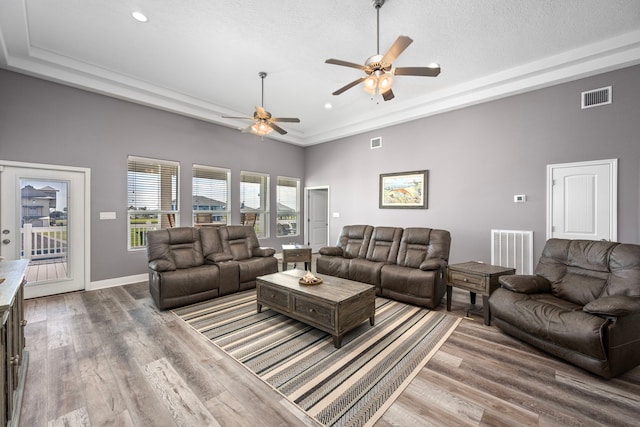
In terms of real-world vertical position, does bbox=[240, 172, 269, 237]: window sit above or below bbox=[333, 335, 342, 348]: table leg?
above

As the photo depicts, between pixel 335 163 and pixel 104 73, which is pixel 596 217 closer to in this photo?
pixel 335 163

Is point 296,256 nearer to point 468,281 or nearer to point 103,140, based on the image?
point 468,281

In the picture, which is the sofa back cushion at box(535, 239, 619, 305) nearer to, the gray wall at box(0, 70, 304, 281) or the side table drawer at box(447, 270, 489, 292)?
the side table drawer at box(447, 270, 489, 292)

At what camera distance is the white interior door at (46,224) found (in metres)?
3.78

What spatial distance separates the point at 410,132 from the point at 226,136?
413 centimetres

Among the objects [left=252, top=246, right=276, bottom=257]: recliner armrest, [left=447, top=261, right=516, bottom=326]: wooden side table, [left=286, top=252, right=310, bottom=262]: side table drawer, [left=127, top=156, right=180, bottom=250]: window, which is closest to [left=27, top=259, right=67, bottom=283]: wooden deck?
[left=127, top=156, right=180, bottom=250]: window

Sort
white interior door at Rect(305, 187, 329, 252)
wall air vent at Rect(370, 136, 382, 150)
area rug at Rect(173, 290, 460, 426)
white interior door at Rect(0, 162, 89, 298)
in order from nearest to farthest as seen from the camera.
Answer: area rug at Rect(173, 290, 460, 426) < white interior door at Rect(0, 162, 89, 298) < wall air vent at Rect(370, 136, 382, 150) < white interior door at Rect(305, 187, 329, 252)

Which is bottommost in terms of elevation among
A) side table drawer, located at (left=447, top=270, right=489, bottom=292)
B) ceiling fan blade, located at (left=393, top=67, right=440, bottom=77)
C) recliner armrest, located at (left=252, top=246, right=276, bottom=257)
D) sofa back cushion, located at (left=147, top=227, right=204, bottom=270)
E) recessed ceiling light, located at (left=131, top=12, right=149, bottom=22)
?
side table drawer, located at (left=447, top=270, right=489, bottom=292)

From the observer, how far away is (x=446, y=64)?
13.2 ft

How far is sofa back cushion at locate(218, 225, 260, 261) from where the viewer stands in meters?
4.71

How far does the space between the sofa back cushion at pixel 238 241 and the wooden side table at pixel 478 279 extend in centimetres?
332

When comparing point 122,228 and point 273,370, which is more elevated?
point 122,228

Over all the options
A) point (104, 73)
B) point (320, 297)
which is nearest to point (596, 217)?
point (320, 297)

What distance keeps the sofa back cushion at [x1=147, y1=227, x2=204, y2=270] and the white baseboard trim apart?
50.2 inches
